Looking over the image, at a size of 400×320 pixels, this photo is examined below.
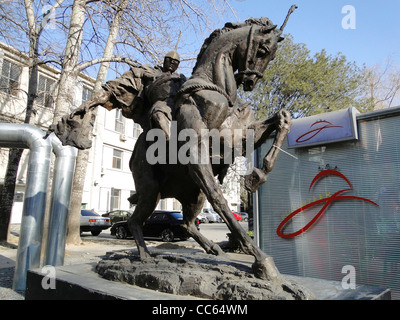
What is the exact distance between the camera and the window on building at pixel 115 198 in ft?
90.4

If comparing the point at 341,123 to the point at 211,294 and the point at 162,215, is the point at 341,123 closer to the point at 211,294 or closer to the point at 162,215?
the point at 211,294

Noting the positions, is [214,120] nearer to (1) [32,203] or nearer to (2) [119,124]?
(1) [32,203]

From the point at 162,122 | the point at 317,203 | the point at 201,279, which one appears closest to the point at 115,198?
the point at 317,203

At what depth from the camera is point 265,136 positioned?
3334mm

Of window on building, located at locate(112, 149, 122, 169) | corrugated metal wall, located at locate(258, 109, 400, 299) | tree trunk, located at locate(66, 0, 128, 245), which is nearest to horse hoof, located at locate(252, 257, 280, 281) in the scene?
corrugated metal wall, located at locate(258, 109, 400, 299)

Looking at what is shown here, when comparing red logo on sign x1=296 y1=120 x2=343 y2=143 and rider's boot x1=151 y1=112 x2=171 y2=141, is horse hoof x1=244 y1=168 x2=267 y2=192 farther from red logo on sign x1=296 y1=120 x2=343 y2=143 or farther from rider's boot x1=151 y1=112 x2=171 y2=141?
red logo on sign x1=296 y1=120 x2=343 y2=143

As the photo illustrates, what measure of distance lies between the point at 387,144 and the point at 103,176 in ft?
76.1

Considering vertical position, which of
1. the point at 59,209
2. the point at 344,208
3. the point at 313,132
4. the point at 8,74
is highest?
the point at 8,74

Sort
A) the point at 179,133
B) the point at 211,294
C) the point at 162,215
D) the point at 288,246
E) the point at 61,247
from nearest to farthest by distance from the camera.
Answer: the point at 211,294 → the point at 179,133 → the point at 61,247 → the point at 288,246 → the point at 162,215

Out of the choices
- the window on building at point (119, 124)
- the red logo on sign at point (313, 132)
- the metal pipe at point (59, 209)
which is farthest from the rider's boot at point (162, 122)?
the window on building at point (119, 124)

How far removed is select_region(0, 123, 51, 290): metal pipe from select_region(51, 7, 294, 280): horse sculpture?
7.76ft

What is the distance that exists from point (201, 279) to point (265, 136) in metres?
1.59
